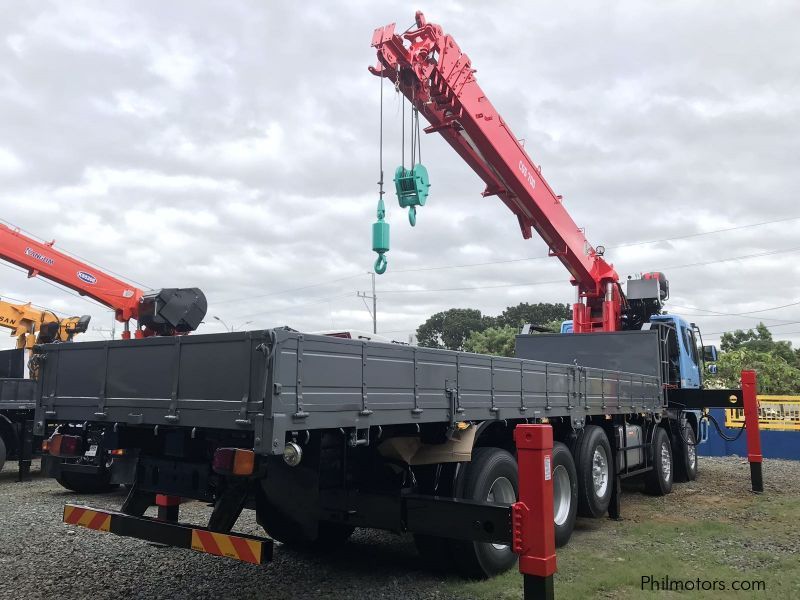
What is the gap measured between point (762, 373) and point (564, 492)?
2631 centimetres

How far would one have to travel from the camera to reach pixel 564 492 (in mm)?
7105

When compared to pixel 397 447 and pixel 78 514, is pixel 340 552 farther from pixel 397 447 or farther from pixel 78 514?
pixel 78 514

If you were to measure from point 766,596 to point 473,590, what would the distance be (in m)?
2.30

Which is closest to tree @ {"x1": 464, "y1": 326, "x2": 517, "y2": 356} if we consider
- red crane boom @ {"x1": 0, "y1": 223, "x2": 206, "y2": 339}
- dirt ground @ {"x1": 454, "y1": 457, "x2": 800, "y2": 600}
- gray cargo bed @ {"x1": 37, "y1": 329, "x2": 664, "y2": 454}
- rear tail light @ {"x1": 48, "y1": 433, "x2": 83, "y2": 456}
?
red crane boom @ {"x1": 0, "y1": 223, "x2": 206, "y2": 339}

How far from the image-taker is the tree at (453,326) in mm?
63344

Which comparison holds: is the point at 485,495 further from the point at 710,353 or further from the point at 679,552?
the point at 710,353

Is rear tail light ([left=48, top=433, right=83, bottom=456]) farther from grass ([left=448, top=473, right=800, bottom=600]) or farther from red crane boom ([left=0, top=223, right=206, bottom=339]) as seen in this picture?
red crane boom ([left=0, top=223, right=206, bottom=339])

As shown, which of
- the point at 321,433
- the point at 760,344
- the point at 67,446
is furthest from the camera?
the point at 760,344

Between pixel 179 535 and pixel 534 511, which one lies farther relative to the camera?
pixel 179 535

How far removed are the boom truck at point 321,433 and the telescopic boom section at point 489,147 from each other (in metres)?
0.11

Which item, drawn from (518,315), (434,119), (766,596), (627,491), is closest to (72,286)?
(434,119)

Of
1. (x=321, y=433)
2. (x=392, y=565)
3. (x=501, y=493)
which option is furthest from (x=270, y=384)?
(x=392, y=565)

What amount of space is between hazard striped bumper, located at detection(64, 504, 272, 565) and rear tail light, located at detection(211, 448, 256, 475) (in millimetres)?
563

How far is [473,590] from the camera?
210 inches
